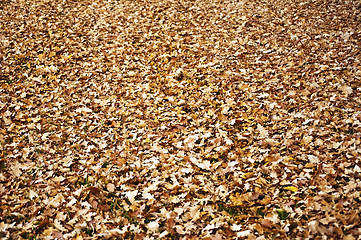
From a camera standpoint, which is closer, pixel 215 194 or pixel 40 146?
pixel 215 194

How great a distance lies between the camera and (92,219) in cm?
291

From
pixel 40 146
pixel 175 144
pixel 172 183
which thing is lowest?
pixel 172 183

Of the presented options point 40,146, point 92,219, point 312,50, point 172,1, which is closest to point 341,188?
point 92,219

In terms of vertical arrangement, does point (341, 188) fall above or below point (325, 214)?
above

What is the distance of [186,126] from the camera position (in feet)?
13.5

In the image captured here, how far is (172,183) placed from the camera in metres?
3.26

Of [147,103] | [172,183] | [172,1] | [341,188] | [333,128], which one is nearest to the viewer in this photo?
[341,188]

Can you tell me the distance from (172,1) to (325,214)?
7.93 meters

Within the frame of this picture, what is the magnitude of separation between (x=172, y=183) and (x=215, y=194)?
0.59m

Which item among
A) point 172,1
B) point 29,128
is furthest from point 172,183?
point 172,1

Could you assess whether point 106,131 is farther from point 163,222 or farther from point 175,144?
point 163,222

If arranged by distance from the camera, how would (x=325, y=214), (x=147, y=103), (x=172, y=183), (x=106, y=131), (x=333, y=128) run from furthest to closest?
1. (x=147, y=103)
2. (x=106, y=131)
3. (x=333, y=128)
4. (x=172, y=183)
5. (x=325, y=214)

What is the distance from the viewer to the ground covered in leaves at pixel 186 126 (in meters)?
2.80

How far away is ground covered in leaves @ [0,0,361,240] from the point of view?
2803mm
